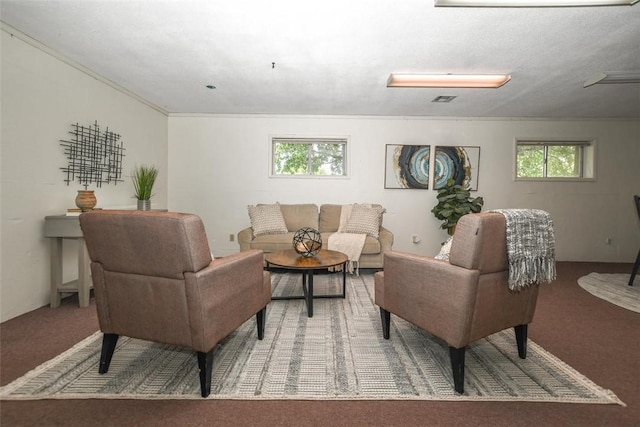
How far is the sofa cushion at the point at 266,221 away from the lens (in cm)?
407

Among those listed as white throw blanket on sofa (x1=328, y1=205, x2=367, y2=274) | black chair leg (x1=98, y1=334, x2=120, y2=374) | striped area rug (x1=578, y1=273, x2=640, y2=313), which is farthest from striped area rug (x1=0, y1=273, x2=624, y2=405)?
striped area rug (x1=578, y1=273, x2=640, y2=313)

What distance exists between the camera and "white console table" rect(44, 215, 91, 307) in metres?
2.53

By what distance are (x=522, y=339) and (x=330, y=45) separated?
2660mm

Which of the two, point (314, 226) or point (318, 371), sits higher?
point (314, 226)

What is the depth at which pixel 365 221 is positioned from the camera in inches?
161

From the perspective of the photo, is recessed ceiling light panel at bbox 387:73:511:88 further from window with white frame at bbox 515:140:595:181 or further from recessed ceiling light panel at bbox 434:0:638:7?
window with white frame at bbox 515:140:595:181

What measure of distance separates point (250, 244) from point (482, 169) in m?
3.97

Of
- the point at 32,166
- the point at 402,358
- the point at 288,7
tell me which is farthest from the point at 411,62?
the point at 32,166

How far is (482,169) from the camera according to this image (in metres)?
4.90

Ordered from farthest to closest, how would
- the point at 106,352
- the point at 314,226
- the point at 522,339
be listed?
1. the point at 314,226
2. the point at 522,339
3. the point at 106,352

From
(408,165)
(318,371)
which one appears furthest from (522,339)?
(408,165)

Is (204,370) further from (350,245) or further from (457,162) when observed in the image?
(457,162)

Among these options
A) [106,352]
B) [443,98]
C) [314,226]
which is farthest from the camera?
[314,226]

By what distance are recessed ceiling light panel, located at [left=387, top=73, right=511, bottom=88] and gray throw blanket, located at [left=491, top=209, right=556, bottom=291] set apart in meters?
2.18
